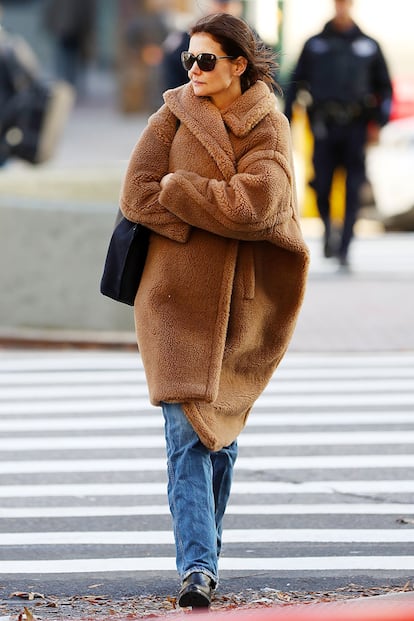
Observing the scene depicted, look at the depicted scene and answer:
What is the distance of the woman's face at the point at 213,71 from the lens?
5086mm

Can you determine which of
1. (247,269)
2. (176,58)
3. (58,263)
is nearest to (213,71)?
(247,269)

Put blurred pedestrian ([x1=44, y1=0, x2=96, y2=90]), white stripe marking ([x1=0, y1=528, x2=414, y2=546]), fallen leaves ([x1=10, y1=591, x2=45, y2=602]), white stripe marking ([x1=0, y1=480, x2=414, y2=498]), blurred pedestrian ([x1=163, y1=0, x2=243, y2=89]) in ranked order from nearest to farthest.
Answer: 1. fallen leaves ([x1=10, y1=591, x2=45, y2=602])
2. white stripe marking ([x1=0, y1=528, x2=414, y2=546])
3. white stripe marking ([x1=0, y1=480, x2=414, y2=498])
4. blurred pedestrian ([x1=163, y1=0, x2=243, y2=89])
5. blurred pedestrian ([x1=44, y1=0, x2=96, y2=90])

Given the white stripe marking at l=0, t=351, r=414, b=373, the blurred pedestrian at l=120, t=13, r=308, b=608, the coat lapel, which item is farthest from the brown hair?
the white stripe marking at l=0, t=351, r=414, b=373

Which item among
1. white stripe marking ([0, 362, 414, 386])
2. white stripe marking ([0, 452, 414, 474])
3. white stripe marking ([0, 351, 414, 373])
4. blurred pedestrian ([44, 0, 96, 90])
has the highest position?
blurred pedestrian ([44, 0, 96, 90])

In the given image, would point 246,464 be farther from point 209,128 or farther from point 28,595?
A: point 209,128

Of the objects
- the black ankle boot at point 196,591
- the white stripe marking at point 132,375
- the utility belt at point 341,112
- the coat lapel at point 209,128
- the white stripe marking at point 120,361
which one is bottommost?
the black ankle boot at point 196,591

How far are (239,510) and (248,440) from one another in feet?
4.44

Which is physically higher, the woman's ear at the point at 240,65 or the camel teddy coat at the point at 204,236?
the woman's ear at the point at 240,65

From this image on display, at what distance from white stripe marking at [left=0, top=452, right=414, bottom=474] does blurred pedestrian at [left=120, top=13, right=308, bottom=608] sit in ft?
7.29

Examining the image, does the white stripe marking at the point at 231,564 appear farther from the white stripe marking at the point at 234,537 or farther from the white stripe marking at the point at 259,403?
the white stripe marking at the point at 259,403

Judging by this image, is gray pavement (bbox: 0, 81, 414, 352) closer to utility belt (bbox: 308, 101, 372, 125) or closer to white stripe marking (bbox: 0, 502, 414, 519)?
utility belt (bbox: 308, 101, 372, 125)

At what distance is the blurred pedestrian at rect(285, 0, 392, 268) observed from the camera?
12859 millimetres

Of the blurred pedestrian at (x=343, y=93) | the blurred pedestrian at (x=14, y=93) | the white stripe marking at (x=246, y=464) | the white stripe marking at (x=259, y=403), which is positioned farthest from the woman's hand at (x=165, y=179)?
the blurred pedestrian at (x=14, y=93)

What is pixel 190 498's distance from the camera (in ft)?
16.7
